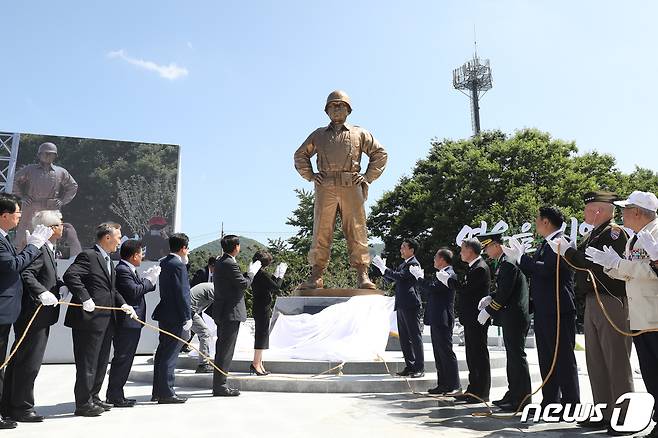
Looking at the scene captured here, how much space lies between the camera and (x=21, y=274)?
448 centimetres

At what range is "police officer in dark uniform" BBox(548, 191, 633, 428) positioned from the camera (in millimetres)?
4141

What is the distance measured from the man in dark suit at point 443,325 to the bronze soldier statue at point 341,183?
3.01m

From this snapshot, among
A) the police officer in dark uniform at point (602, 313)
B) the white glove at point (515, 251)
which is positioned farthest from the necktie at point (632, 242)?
the white glove at point (515, 251)

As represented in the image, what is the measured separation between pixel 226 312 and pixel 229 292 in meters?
0.22

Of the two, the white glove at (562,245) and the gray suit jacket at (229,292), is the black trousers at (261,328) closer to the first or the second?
the gray suit jacket at (229,292)

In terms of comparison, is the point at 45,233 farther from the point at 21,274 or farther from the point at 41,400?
the point at 41,400

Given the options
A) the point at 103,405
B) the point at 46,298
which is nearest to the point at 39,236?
the point at 46,298

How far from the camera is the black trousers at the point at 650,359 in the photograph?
3723 mm

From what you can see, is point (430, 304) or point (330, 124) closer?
point (430, 304)

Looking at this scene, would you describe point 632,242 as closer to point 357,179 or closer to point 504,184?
point 357,179

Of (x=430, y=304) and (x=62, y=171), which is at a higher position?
(x=62, y=171)

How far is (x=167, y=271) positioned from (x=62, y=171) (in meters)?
12.4

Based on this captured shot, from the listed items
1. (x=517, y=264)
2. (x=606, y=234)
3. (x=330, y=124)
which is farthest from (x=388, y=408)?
(x=330, y=124)

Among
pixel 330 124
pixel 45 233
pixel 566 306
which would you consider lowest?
pixel 566 306
